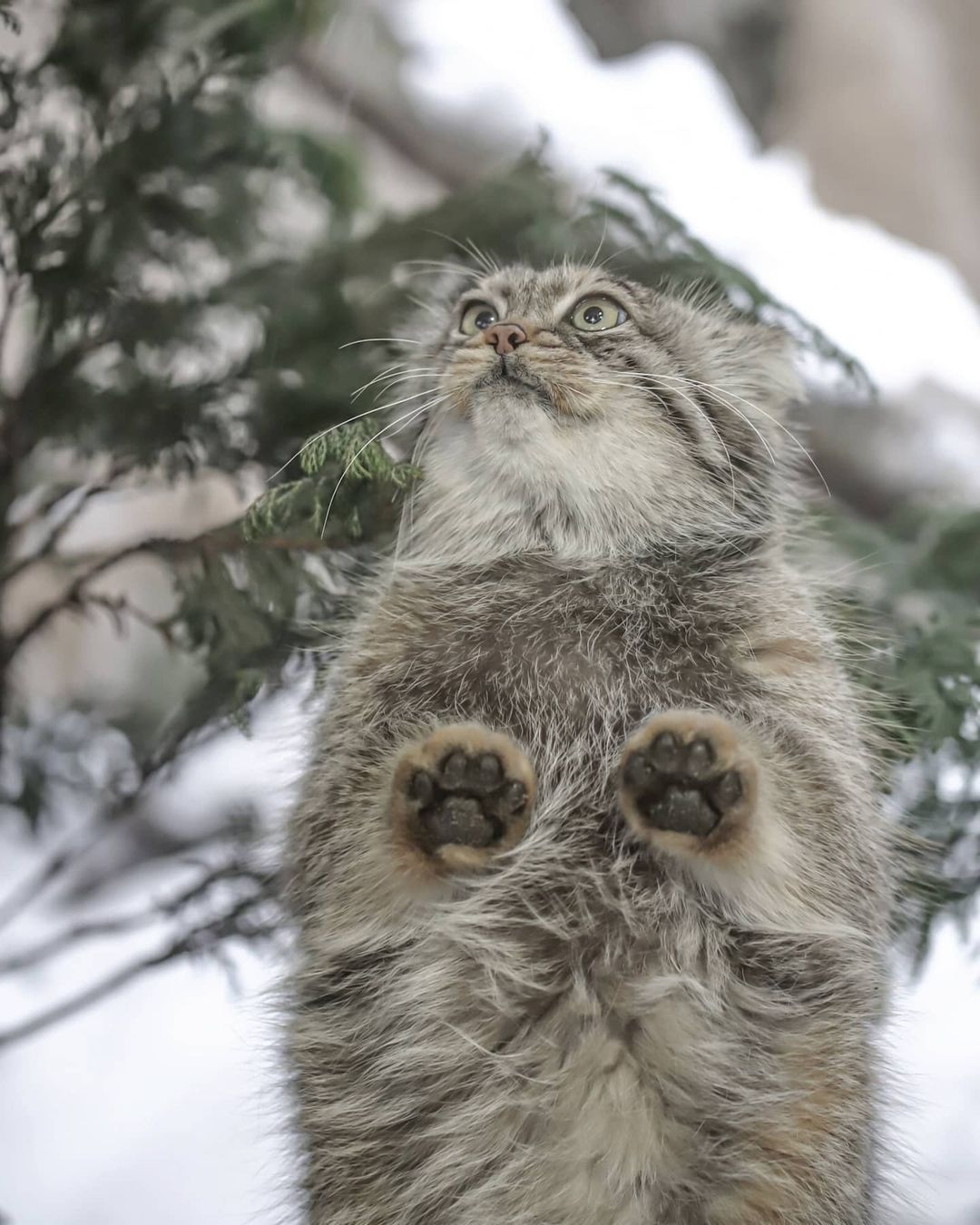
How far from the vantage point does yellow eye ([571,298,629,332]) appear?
48.7 inches

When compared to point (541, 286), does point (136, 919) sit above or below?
below

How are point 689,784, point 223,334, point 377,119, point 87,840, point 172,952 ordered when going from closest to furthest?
point 689,784, point 172,952, point 223,334, point 87,840, point 377,119

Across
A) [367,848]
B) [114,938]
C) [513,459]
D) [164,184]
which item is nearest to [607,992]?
[367,848]

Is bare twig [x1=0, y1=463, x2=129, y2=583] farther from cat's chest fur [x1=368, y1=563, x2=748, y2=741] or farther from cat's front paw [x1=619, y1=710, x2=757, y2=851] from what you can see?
cat's front paw [x1=619, y1=710, x2=757, y2=851]

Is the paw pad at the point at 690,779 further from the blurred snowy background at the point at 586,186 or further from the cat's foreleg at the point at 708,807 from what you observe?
the blurred snowy background at the point at 586,186

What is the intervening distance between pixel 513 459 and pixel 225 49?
78 cm

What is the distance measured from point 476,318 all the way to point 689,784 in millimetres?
618

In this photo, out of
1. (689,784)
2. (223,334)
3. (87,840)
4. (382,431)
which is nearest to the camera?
(689,784)

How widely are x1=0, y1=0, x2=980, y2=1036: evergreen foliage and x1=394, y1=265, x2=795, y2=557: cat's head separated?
10 cm

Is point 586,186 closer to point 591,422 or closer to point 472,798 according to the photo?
point 591,422

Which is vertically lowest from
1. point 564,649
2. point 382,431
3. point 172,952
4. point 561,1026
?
point 172,952

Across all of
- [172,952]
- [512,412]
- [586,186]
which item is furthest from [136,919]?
[586,186]

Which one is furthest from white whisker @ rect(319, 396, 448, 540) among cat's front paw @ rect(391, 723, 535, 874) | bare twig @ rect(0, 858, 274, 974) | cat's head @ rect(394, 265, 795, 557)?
bare twig @ rect(0, 858, 274, 974)

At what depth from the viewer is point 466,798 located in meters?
0.98
